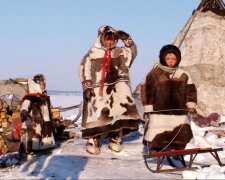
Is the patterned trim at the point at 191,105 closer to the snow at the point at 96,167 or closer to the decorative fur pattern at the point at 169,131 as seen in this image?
the decorative fur pattern at the point at 169,131

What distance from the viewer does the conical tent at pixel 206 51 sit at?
14.2 metres

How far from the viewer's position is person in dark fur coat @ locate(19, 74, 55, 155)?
798cm

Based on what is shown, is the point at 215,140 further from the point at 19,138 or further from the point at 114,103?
the point at 19,138

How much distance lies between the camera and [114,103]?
7633 mm

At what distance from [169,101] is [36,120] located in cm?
274

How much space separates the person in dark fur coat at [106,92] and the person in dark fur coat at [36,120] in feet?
3.07

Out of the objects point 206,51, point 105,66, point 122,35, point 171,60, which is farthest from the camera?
point 206,51

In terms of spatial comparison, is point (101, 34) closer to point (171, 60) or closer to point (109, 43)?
point (109, 43)

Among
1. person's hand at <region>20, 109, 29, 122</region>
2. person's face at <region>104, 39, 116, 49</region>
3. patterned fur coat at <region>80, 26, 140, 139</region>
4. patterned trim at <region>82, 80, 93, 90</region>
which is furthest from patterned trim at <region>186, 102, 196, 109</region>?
person's hand at <region>20, 109, 29, 122</region>

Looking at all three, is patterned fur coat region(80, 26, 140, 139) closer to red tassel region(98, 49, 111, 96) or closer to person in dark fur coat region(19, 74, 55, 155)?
red tassel region(98, 49, 111, 96)

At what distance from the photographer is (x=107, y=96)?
7.62m

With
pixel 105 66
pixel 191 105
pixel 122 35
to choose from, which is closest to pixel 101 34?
pixel 122 35

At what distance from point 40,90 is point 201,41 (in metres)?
8.01

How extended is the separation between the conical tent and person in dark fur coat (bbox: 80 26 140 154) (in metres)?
6.77
